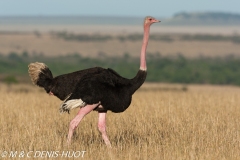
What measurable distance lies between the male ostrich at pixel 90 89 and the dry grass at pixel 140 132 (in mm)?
389

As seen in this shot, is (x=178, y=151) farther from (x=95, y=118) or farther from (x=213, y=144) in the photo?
(x=95, y=118)

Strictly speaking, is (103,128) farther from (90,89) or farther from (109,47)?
(109,47)

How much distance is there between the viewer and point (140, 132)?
356 inches

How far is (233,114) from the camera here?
10984 mm

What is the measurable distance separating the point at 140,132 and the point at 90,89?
4.37 feet

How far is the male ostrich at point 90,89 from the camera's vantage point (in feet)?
26.2

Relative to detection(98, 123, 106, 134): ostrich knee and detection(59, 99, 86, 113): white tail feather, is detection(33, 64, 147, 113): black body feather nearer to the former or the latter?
detection(59, 99, 86, 113): white tail feather

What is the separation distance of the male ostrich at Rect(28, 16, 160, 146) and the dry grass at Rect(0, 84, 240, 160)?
0.39 m

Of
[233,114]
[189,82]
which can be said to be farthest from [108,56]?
[233,114]

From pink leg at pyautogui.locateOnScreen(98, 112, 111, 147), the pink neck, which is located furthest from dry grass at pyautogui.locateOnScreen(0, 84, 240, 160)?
the pink neck

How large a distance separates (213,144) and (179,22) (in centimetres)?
18952

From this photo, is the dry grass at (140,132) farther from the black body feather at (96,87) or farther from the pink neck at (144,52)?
the pink neck at (144,52)

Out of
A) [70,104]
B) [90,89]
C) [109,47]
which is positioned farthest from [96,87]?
[109,47]

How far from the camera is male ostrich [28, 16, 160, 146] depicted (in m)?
7.98
